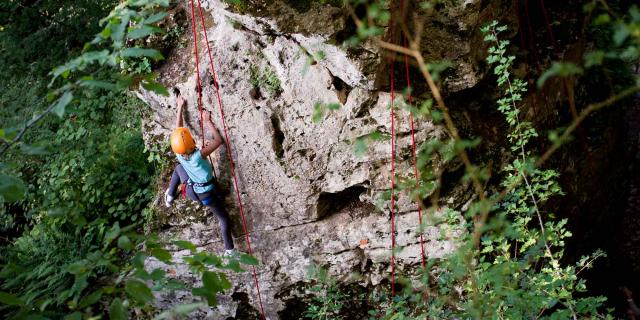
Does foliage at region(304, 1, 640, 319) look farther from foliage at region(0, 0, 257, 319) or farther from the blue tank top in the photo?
foliage at region(0, 0, 257, 319)

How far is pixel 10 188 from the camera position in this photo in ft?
7.29

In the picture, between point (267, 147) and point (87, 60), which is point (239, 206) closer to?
point (267, 147)

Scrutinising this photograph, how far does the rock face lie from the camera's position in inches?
164

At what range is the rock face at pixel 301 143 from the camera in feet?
13.7

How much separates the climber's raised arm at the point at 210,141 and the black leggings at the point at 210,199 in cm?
42

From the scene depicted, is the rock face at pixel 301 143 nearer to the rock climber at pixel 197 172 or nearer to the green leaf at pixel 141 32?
the rock climber at pixel 197 172

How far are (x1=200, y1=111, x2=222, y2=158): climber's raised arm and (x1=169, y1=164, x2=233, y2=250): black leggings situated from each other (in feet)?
1.37

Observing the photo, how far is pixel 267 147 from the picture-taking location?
485 cm

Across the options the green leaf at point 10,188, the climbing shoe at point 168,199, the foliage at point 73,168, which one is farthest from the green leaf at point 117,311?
the foliage at point 73,168

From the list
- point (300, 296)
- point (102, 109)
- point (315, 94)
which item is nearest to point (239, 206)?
point (300, 296)

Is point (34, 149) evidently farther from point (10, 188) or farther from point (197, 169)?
point (197, 169)

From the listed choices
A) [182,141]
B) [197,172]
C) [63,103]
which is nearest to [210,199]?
[197,172]

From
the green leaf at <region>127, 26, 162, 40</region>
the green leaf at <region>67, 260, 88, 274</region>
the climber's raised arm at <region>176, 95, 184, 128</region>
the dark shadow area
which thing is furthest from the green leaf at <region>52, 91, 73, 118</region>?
the dark shadow area

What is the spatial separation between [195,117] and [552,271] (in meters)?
3.53
